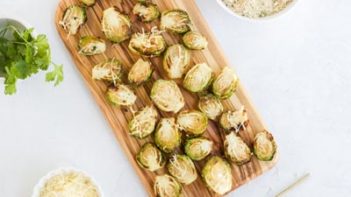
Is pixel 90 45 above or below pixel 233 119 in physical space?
above

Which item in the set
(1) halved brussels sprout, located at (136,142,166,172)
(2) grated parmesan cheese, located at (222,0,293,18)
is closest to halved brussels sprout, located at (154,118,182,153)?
(1) halved brussels sprout, located at (136,142,166,172)

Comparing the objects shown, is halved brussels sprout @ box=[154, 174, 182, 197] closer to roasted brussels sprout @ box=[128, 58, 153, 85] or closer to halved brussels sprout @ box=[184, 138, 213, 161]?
halved brussels sprout @ box=[184, 138, 213, 161]

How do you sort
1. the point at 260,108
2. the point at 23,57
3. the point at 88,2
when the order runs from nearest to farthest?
the point at 23,57 → the point at 88,2 → the point at 260,108

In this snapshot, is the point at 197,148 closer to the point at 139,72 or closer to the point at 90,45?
the point at 139,72

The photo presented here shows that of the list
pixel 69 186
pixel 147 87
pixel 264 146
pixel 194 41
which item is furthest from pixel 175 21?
pixel 69 186

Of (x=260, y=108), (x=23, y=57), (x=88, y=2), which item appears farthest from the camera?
(x=260, y=108)

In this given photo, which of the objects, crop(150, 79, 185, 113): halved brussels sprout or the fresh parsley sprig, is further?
crop(150, 79, 185, 113): halved brussels sprout

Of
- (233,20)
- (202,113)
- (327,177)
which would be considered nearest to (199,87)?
(202,113)

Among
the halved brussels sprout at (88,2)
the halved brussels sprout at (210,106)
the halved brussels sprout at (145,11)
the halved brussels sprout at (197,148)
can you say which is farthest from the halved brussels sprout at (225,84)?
the halved brussels sprout at (88,2)
